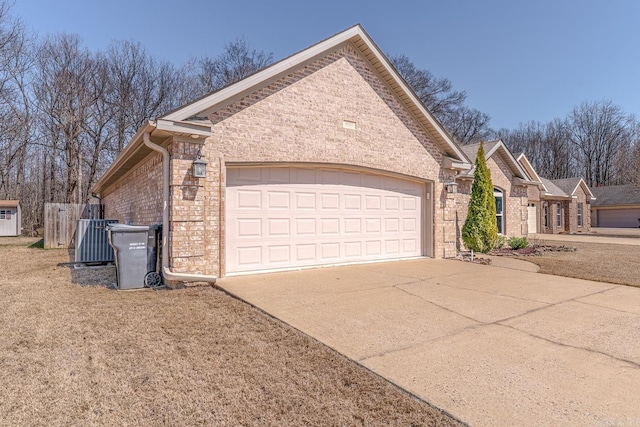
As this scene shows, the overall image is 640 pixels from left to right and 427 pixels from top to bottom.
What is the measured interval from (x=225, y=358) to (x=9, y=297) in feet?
16.9

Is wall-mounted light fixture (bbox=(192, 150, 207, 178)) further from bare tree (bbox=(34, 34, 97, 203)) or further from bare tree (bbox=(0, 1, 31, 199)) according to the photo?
bare tree (bbox=(0, 1, 31, 199))

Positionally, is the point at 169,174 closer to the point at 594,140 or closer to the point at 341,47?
the point at 341,47

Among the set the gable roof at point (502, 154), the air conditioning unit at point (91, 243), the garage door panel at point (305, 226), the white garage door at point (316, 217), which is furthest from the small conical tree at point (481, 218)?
the air conditioning unit at point (91, 243)

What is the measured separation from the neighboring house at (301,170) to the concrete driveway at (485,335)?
999 millimetres

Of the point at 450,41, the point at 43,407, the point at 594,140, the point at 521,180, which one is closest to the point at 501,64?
the point at 450,41

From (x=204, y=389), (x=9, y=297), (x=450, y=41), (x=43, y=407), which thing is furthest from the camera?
(x=450, y=41)

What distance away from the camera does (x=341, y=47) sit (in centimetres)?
884

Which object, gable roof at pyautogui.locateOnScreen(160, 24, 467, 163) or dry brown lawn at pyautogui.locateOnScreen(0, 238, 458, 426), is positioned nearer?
dry brown lawn at pyautogui.locateOnScreen(0, 238, 458, 426)

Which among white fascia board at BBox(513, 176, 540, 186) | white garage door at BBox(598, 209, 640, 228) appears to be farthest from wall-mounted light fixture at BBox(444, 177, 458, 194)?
white garage door at BBox(598, 209, 640, 228)

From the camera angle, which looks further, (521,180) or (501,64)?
(501,64)

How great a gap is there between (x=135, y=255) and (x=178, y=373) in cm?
414

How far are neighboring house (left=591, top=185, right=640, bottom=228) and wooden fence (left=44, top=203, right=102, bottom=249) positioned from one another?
1705 inches

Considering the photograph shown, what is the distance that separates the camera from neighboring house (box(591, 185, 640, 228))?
109ft

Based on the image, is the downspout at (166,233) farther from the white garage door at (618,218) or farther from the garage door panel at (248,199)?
the white garage door at (618,218)
